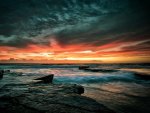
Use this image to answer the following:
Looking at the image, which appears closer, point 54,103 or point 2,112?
point 2,112

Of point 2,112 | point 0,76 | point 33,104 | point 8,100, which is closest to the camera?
point 2,112

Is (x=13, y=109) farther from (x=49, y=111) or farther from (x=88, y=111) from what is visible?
(x=88, y=111)

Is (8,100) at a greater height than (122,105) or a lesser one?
greater

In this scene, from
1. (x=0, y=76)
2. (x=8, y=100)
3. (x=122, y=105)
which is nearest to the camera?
(x=8, y=100)

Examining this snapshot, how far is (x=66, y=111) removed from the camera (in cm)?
309

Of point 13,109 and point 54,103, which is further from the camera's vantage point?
point 54,103

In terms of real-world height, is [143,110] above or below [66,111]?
below

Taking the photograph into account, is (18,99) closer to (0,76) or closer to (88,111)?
(88,111)

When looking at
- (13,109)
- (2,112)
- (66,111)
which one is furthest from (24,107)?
(66,111)

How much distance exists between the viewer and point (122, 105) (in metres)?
6.52

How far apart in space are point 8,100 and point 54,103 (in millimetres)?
1307

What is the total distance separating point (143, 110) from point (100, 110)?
3764 mm

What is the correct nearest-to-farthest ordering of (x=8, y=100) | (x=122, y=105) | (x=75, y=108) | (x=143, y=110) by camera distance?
(x=75, y=108), (x=8, y=100), (x=143, y=110), (x=122, y=105)

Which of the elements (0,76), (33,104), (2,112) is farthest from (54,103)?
(0,76)
